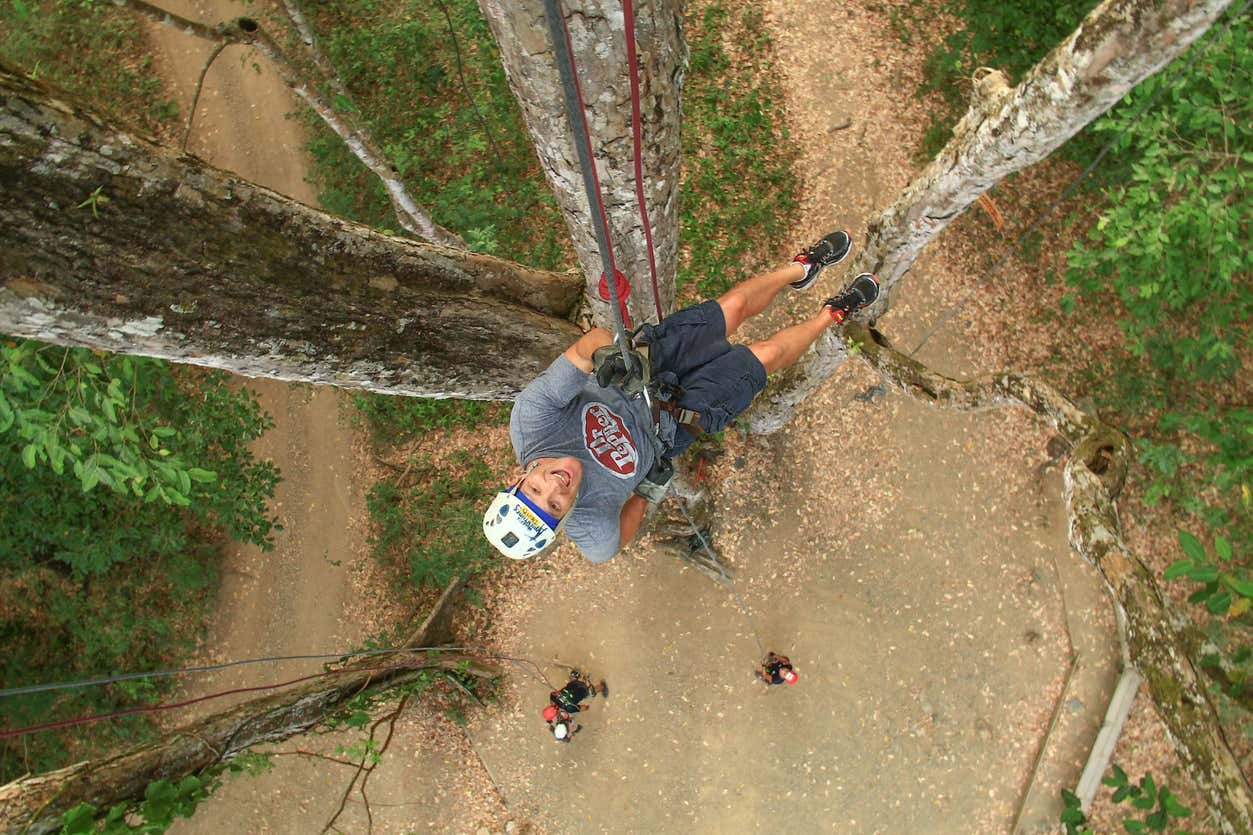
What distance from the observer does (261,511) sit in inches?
229

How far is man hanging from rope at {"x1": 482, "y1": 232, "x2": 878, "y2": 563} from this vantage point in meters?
3.10

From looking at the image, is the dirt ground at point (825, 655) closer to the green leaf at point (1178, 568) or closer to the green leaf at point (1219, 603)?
the green leaf at point (1178, 568)

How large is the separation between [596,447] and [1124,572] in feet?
7.56

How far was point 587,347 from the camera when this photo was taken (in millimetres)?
3068

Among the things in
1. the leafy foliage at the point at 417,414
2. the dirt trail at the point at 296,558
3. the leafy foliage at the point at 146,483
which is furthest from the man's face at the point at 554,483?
the dirt trail at the point at 296,558

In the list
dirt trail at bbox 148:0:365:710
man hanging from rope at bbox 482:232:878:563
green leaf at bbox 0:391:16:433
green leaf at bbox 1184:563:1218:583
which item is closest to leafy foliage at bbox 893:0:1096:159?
man hanging from rope at bbox 482:232:878:563

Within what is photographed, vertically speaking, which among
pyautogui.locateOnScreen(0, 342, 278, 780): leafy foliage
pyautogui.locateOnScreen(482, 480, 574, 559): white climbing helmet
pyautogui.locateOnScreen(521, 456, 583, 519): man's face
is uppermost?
pyautogui.locateOnScreen(521, 456, 583, 519): man's face

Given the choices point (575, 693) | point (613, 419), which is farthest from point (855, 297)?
point (575, 693)

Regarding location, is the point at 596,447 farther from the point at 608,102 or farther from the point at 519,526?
the point at 608,102

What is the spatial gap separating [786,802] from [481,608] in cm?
304

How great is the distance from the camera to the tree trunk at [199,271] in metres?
1.88

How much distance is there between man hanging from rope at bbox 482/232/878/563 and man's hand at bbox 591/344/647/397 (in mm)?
11

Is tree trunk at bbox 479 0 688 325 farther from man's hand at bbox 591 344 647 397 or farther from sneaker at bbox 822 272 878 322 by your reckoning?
sneaker at bbox 822 272 878 322

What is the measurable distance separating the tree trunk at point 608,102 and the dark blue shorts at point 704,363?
48cm
